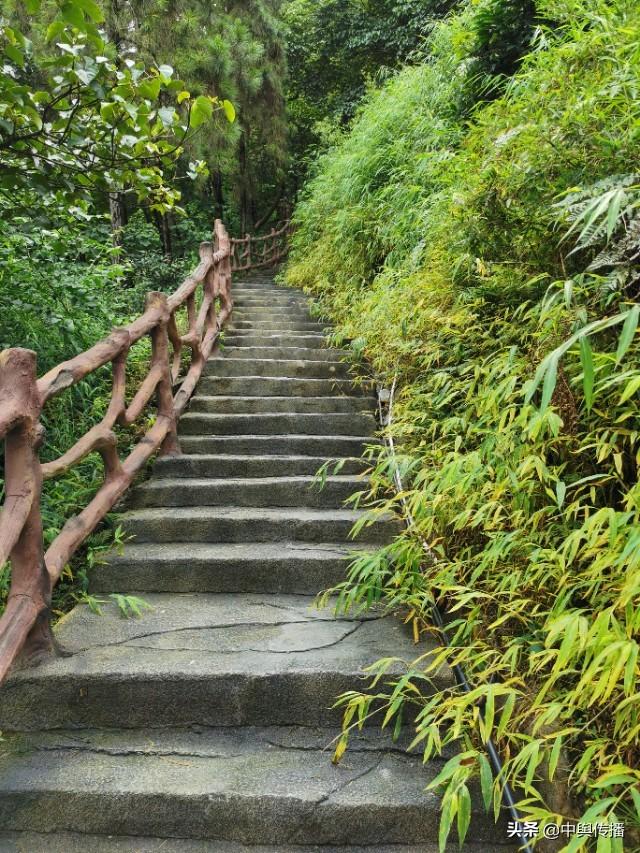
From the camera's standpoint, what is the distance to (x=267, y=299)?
7.43 meters

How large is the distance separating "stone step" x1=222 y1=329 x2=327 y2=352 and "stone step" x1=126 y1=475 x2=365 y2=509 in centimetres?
229

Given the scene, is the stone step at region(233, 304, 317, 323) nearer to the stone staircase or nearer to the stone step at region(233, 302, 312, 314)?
the stone step at region(233, 302, 312, 314)

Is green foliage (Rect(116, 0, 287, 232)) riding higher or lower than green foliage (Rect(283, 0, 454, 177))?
lower

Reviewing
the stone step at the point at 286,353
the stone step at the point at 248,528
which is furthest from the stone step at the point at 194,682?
the stone step at the point at 286,353

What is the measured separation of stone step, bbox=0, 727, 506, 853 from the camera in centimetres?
161

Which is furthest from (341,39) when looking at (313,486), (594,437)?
(594,437)

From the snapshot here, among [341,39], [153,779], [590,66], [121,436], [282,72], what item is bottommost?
[153,779]

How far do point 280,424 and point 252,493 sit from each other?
0.80 metres

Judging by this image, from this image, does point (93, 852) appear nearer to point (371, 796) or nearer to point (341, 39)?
point (371, 796)

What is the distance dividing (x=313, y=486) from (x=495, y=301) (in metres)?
1.45

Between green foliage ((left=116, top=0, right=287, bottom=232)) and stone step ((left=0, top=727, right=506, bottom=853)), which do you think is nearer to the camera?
stone step ((left=0, top=727, right=506, bottom=853))

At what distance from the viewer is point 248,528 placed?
290cm

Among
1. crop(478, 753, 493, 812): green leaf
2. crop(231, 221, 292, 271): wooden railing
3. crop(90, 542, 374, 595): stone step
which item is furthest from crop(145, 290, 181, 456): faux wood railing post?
crop(231, 221, 292, 271): wooden railing

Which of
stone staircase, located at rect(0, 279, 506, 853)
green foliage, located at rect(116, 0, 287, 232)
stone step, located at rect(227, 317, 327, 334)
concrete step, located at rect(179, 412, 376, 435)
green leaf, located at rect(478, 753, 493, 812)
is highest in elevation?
green foliage, located at rect(116, 0, 287, 232)
